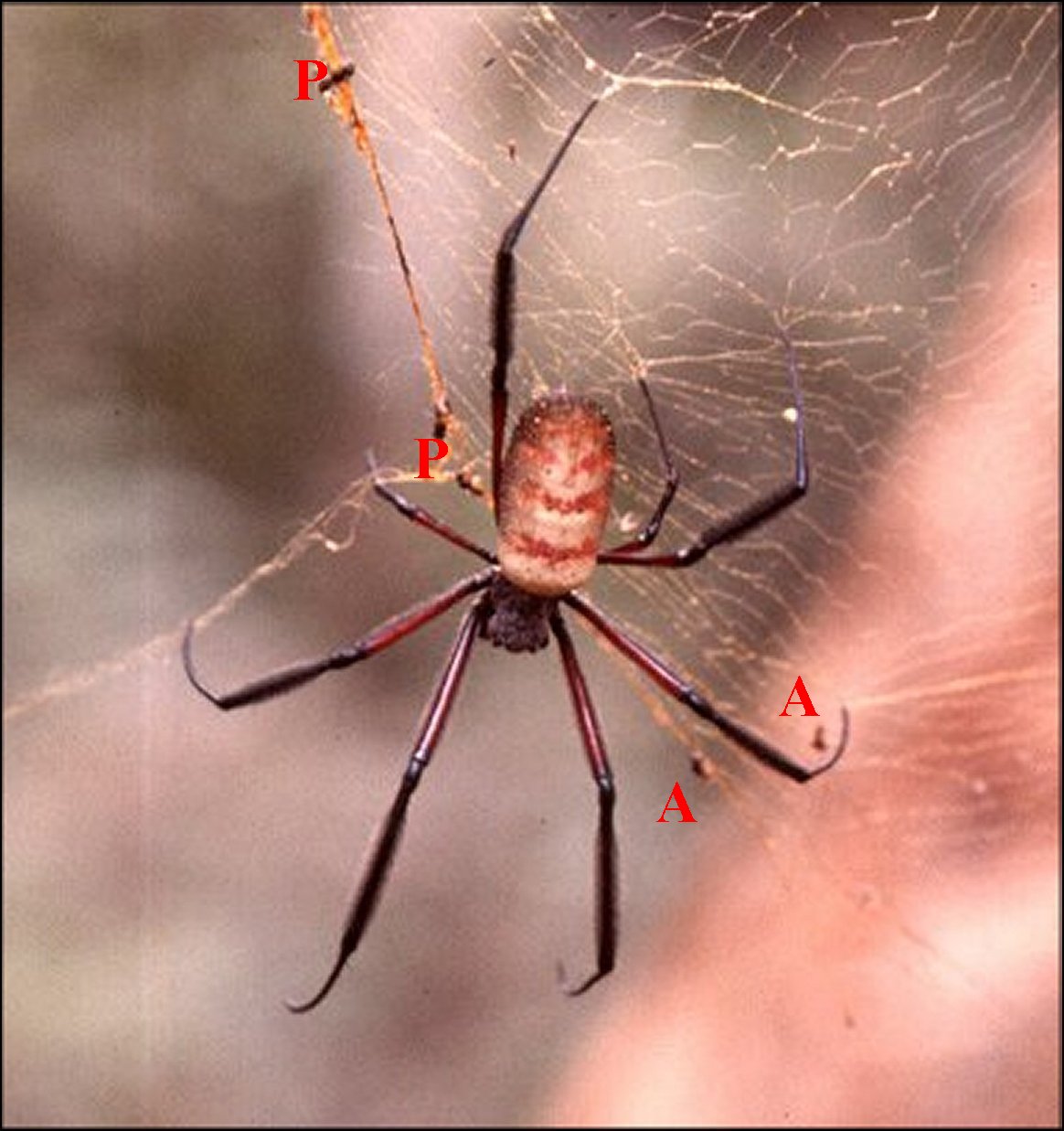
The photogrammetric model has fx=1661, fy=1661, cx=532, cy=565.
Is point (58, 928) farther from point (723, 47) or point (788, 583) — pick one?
point (723, 47)

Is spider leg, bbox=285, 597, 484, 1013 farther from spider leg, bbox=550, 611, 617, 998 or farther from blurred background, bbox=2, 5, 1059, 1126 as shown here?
blurred background, bbox=2, 5, 1059, 1126

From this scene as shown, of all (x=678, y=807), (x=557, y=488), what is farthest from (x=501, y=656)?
(x=557, y=488)

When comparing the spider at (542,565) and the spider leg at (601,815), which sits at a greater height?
the spider at (542,565)

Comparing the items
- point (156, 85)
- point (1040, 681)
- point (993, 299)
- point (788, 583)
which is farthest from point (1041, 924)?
point (156, 85)

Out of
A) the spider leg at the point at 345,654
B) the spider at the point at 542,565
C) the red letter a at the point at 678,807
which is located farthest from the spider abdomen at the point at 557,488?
the red letter a at the point at 678,807

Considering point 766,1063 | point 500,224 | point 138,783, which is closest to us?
point 500,224

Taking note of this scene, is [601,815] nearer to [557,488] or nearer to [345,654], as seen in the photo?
[345,654]

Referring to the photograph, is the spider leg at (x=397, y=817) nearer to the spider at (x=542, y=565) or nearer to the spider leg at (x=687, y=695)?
the spider at (x=542, y=565)
